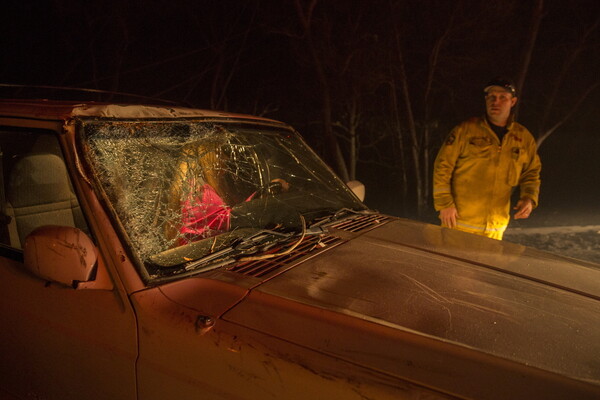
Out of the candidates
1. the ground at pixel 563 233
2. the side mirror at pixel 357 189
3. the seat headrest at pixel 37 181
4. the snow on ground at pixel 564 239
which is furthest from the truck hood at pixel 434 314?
the ground at pixel 563 233

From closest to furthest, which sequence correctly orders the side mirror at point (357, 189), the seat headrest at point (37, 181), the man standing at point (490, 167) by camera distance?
the seat headrest at point (37, 181)
the side mirror at point (357, 189)
the man standing at point (490, 167)

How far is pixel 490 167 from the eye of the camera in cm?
367

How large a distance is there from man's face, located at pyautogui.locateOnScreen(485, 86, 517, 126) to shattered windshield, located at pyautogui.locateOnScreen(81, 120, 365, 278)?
5.78ft

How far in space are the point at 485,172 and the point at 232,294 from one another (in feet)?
9.80

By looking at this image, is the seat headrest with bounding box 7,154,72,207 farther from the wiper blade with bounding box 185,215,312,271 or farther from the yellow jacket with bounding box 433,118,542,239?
the yellow jacket with bounding box 433,118,542,239

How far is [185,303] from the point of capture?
1.44m

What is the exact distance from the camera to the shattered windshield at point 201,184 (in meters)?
1.72

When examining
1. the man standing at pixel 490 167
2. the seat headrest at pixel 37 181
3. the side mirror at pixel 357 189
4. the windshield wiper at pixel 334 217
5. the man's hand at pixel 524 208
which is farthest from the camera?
the man standing at pixel 490 167

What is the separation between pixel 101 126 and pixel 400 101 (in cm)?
1013

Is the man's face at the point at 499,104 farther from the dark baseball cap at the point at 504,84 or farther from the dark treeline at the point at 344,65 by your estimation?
the dark treeline at the point at 344,65

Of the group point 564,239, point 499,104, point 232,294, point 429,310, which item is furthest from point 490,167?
point 564,239

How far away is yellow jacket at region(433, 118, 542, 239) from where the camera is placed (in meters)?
3.65

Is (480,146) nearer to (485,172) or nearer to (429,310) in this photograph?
(485,172)

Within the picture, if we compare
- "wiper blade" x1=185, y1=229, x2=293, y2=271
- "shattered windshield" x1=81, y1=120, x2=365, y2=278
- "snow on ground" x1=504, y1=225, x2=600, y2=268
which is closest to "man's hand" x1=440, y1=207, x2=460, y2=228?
"shattered windshield" x1=81, y1=120, x2=365, y2=278
